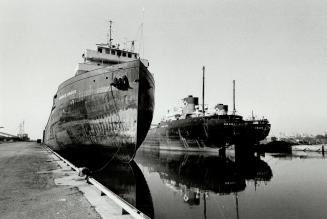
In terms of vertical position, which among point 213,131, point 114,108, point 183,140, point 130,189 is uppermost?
point 114,108

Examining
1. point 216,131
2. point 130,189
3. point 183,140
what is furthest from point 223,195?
point 183,140

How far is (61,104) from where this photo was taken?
1798cm

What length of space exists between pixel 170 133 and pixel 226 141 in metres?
8.20

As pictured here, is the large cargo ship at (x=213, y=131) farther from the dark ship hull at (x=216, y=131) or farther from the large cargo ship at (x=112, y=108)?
the large cargo ship at (x=112, y=108)

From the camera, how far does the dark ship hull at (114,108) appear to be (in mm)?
12367

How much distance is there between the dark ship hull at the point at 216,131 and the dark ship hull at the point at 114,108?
1074cm

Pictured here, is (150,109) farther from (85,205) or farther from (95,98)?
(85,205)

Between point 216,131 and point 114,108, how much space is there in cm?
1303

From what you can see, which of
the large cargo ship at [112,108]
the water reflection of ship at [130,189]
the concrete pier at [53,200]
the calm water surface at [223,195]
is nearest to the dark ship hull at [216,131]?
the calm water surface at [223,195]

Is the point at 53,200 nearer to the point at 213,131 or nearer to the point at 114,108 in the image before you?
the point at 114,108

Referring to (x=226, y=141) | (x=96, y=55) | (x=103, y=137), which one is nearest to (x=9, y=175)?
(x=103, y=137)

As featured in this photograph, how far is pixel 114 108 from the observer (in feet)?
41.9

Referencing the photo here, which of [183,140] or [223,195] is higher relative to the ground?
[183,140]

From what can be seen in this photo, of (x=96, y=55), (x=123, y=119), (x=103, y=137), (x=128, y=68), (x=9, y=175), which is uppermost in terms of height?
(x=96, y=55)
